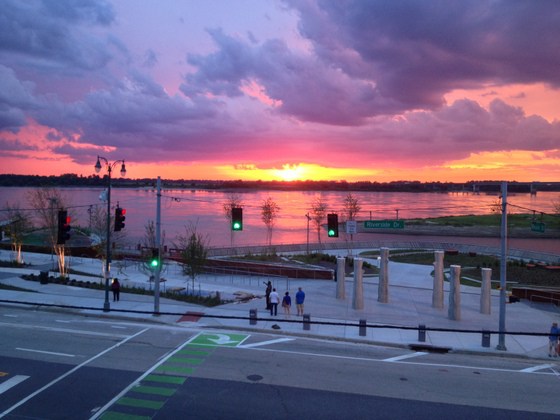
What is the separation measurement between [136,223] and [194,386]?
109 meters

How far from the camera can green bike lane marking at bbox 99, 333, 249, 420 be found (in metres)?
10.6

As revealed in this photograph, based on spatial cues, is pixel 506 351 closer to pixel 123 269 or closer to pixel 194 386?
pixel 194 386

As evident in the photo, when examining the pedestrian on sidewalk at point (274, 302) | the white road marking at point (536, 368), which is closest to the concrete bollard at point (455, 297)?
the white road marking at point (536, 368)

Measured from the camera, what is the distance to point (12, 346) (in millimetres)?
15688

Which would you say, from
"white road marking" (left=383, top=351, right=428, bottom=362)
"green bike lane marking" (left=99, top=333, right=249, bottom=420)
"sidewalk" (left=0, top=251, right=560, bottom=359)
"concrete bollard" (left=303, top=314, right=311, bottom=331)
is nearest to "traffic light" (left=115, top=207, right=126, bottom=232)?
"sidewalk" (left=0, top=251, right=560, bottom=359)

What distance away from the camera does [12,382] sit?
40.5ft

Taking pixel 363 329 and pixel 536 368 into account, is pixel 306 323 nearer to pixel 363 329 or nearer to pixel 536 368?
pixel 363 329

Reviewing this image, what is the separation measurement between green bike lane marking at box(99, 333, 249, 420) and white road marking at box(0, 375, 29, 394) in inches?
120

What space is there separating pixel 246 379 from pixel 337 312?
10.8m

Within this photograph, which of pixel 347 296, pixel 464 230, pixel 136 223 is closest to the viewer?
pixel 347 296

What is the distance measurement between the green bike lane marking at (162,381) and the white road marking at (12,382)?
120 inches

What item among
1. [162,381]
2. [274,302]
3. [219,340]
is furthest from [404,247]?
[162,381]

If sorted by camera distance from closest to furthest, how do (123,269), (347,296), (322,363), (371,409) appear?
(371,409)
(322,363)
(347,296)
(123,269)

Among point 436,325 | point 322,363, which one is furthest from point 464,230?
point 322,363
